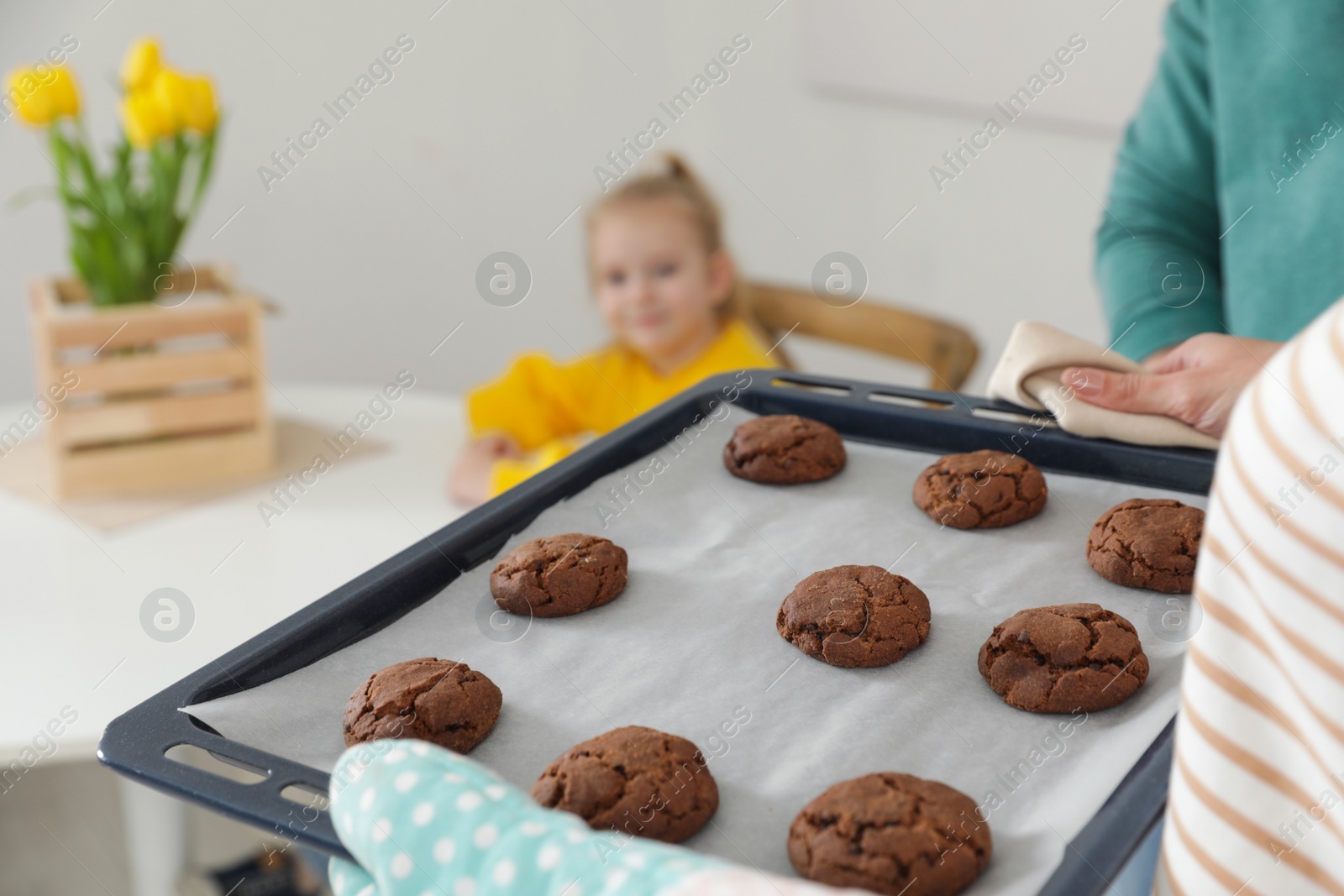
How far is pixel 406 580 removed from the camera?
78cm

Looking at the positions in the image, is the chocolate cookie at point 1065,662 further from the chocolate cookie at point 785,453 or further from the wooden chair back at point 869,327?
the wooden chair back at point 869,327

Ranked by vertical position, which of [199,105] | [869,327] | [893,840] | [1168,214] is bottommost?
[869,327]

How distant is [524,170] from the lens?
10.4 ft

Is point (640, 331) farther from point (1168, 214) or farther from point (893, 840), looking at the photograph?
point (893, 840)

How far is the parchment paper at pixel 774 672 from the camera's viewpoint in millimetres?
625

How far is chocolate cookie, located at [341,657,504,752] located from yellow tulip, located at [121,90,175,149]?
1348 mm

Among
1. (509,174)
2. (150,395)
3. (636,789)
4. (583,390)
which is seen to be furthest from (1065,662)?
(509,174)

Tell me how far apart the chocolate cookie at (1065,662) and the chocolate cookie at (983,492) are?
16 centimetres

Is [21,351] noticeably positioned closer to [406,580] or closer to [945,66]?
[945,66]

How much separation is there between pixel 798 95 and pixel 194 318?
180 centimetres

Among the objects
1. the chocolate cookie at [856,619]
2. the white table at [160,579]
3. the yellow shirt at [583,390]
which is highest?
the chocolate cookie at [856,619]

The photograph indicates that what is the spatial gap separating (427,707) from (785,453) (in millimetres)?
388

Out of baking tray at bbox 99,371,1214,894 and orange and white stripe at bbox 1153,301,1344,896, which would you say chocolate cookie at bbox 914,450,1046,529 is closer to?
baking tray at bbox 99,371,1214,894

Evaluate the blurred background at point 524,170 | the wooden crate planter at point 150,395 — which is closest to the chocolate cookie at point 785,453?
the blurred background at point 524,170
